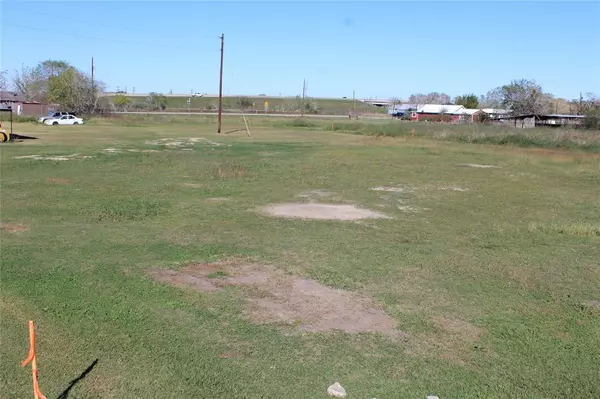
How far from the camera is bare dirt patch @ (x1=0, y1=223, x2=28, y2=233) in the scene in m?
10.9

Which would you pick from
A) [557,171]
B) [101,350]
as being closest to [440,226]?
[101,350]

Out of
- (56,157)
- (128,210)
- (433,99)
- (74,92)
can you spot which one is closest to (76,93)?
(74,92)

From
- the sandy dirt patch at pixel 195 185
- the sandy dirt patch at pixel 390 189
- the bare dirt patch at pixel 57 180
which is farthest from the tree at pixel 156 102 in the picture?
the sandy dirt patch at pixel 390 189

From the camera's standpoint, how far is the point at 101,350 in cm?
571

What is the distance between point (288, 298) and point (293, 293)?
22 centimetres

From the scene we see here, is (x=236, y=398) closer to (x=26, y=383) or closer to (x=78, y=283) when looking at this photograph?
(x=26, y=383)

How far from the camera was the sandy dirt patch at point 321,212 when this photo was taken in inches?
529

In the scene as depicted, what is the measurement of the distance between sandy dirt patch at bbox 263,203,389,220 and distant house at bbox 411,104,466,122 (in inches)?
3588

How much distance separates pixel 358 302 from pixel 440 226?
585cm

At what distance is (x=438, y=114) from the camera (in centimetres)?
11338

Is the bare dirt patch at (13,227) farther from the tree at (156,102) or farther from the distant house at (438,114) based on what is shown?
the tree at (156,102)

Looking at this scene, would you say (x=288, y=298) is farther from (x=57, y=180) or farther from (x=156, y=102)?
(x=156, y=102)

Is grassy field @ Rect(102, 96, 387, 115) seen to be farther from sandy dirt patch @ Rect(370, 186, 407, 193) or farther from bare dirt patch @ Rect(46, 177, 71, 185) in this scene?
bare dirt patch @ Rect(46, 177, 71, 185)

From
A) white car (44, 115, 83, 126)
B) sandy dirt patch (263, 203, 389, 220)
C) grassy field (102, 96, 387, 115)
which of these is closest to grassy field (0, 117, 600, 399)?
sandy dirt patch (263, 203, 389, 220)
